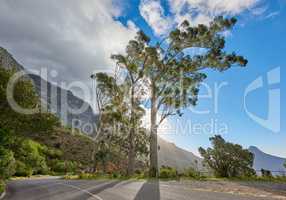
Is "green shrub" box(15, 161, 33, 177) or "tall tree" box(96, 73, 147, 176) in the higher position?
"tall tree" box(96, 73, 147, 176)

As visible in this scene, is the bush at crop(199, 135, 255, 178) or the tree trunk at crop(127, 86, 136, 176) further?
the tree trunk at crop(127, 86, 136, 176)

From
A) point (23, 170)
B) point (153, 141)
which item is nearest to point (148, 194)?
point (153, 141)

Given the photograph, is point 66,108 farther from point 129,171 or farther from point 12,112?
point 12,112

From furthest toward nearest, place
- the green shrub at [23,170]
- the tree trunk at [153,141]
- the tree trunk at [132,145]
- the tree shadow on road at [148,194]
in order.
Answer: the green shrub at [23,170]
the tree trunk at [132,145]
the tree trunk at [153,141]
the tree shadow on road at [148,194]

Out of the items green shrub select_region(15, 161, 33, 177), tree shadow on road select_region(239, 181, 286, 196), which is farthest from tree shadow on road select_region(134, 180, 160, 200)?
green shrub select_region(15, 161, 33, 177)

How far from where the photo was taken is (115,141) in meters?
58.9

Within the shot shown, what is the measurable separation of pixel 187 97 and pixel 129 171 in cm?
1103

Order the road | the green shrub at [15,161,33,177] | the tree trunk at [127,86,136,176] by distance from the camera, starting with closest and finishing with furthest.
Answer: the road, the tree trunk at [127,86,136,176], the green shrub at [15,161,33,177]

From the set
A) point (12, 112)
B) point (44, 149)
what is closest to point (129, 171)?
point (12, 112)

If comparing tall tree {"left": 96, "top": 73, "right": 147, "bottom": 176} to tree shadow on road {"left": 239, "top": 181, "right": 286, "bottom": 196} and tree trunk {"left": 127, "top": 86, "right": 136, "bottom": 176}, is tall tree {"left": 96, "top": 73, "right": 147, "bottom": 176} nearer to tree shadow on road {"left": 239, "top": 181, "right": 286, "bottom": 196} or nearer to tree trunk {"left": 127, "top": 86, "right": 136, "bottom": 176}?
tree trunk {"left": 127, "top": 86, "right": 136, "bottom": 176}

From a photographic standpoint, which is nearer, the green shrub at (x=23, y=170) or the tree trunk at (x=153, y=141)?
the tree trunk at (x=153, y=141)

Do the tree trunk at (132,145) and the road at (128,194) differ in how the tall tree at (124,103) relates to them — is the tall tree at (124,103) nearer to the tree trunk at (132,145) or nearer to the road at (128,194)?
the tree trunk at (132,145)

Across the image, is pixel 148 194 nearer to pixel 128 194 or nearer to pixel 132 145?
pixel 128 194

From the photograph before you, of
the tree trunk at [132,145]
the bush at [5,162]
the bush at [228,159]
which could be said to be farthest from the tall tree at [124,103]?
the bush at [5,162]
